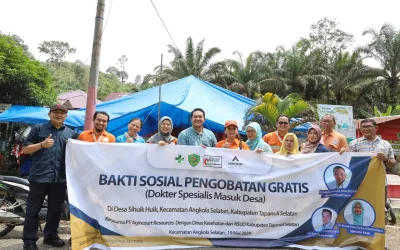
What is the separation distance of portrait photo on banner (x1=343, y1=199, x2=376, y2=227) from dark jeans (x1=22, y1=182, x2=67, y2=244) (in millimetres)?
3191

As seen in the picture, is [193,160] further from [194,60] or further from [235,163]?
[194,60]

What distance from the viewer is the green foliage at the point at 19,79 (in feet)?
35.4

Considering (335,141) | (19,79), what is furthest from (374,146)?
(19,79)

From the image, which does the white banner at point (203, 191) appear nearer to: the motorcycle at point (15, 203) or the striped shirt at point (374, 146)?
the striped shirt at point (374, 146)

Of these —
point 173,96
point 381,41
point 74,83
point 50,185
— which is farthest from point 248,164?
point 74,83

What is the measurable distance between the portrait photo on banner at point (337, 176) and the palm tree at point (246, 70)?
72.7 ft

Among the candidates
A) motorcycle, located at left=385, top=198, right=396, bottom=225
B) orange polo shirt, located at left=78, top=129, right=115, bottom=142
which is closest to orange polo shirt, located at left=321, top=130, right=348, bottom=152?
motorcycle, located at left=385, top=198, right=396, bottom=225

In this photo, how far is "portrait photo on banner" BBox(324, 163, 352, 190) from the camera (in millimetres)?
4027

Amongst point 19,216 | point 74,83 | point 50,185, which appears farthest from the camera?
point 74,83

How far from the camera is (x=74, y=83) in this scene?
50688 millimetres

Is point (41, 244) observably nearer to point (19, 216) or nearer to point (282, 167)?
Answer: point (19, 216)

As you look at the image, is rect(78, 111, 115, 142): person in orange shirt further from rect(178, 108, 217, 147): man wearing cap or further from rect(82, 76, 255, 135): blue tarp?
rect(82, 76, 255, 135): blue tarp

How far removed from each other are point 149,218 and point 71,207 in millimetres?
806

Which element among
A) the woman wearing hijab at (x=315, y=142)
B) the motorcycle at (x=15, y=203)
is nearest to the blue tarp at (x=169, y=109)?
the motorcycle at (x=15, y=203)
